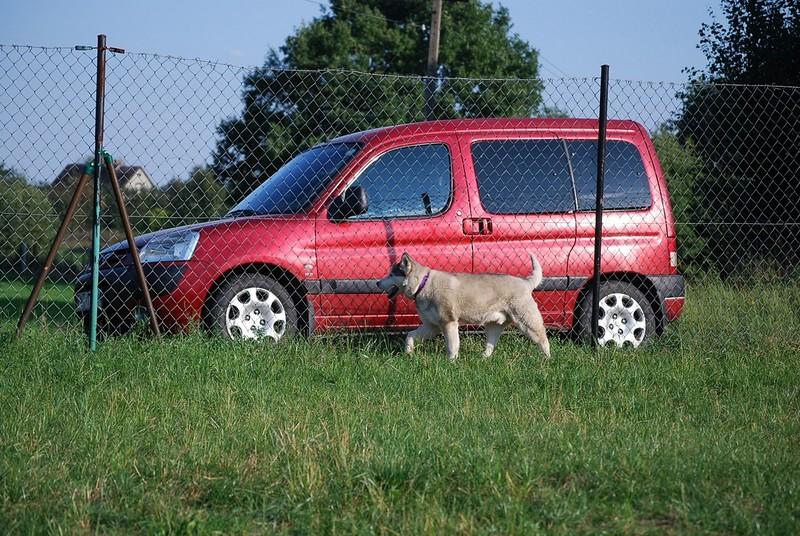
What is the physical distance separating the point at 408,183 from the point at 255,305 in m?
1.64

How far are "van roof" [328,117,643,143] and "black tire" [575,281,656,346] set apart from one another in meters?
1.43

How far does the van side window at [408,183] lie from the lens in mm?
8117

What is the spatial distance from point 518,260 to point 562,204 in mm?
670

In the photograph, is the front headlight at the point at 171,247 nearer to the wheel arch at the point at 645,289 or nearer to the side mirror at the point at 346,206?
the side mirror at the point at 346,206

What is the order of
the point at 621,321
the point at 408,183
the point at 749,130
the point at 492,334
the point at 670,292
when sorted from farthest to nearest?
the point at 749,130 → the point at 670,292 → the point at 621,321 → the point at 408,183 → the point at 492,334

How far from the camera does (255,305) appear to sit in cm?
773

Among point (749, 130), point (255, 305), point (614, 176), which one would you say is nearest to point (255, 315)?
point (255, 305)

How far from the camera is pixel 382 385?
6438 mm

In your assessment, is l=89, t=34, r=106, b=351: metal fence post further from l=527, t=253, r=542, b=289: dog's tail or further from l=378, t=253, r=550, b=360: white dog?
l=527, t=253, r=542, b=289: dog's tail

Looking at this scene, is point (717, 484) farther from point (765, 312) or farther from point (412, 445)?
point (765, 312)

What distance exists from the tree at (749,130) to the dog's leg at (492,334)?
278 inches

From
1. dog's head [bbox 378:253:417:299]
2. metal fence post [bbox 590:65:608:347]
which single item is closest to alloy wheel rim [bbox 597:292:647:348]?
metal fence post [bbox 590:65:608:347]

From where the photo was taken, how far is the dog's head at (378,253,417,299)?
7621 millimetres

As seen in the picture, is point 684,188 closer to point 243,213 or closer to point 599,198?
point 599,198
